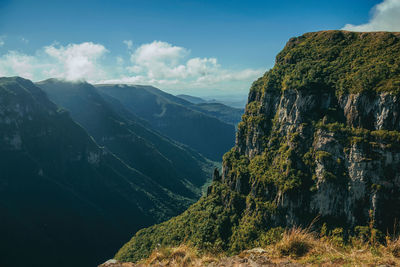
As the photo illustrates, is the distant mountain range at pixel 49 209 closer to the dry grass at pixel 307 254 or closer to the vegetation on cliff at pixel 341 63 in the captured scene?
the vegetation on cliff at pixel 341 63

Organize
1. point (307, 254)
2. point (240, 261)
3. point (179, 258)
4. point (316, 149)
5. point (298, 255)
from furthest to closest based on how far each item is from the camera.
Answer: point (316, 149)
point (179, 258)
point (240, 261)
point (298, 255)
point (307, 254)

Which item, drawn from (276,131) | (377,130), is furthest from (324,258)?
(276,131)

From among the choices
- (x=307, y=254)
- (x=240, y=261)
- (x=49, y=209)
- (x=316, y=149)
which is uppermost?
(x=307, y=254)

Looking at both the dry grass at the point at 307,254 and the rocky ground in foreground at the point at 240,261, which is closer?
the dry grass at the point at 307,254

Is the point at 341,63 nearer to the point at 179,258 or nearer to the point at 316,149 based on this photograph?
the point at 316,149

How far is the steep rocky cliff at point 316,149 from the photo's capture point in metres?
46.7

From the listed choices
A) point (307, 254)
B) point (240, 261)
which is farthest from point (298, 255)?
point (240, 261)

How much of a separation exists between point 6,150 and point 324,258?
238278mm

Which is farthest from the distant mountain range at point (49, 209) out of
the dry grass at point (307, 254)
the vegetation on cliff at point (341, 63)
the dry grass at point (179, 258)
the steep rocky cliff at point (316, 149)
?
the dry grass at point (307, 254)

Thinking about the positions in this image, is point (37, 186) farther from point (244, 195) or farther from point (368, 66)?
point (368, 66)

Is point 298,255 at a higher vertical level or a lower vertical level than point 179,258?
higher

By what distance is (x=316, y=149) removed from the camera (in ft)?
187

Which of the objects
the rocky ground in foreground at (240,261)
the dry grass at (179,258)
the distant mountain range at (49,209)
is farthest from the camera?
the distant mountain range at (49,209)

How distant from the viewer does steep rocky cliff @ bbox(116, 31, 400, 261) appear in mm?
46688
